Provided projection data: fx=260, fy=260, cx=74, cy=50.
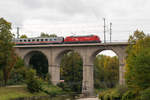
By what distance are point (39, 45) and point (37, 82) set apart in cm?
1489

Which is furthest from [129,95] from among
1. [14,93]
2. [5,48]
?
[5,48]

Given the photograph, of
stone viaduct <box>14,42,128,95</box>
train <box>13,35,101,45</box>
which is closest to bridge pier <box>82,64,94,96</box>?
stone viaduct <box>14,42,128,95</box>

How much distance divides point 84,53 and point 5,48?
18.1 meters

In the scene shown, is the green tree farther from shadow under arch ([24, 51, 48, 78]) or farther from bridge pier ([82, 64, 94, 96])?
bridge pier ([82, 64, 94, 96])

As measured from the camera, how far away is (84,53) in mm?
58062

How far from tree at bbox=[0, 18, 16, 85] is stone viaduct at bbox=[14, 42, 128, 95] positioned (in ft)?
45.7

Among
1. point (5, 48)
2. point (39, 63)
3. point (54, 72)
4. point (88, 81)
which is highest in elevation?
point (5, 48)

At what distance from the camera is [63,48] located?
61000mm

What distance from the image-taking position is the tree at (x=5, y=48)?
47406mm

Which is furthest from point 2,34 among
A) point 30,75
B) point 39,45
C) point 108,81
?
point 108,81

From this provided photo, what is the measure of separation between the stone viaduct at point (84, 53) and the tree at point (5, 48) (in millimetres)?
13940

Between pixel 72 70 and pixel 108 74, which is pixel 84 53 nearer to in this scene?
pixel 72 70

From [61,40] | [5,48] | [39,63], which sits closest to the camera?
[5,48]

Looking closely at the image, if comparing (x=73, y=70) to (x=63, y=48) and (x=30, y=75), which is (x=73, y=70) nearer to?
(x=63, y=48)
